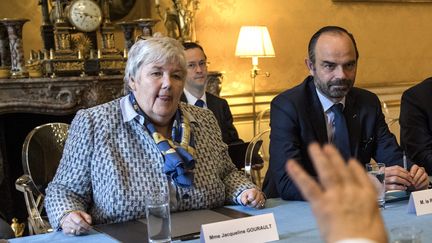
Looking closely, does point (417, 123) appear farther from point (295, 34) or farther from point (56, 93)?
point (295, 34)

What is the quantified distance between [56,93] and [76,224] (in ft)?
8.62

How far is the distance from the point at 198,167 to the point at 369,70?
4.38 metres

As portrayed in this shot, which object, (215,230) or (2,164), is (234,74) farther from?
(215,230)

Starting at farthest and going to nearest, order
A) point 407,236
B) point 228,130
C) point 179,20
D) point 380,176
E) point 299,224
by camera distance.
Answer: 1. point 179,20
2. point 228,130
3. point 380,176
4. point 299,224
5. point 407,236

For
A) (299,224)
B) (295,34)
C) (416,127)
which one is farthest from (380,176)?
(295,34)

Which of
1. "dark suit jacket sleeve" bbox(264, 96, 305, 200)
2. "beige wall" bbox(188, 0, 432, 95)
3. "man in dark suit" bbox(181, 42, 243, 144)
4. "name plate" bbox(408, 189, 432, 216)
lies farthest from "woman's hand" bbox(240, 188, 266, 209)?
"beige wall" bbox(188, 0, 432, 95)

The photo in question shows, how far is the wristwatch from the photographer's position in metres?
4.26

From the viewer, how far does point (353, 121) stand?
244cm

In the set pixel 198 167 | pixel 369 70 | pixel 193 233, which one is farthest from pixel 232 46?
pixel 193 233

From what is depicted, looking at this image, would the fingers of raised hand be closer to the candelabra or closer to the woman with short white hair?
the woman with short white hair

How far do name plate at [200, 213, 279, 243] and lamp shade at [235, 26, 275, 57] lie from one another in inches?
131

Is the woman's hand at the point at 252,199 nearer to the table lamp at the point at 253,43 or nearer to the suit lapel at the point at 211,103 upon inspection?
the suit lapel at the point at 211,103

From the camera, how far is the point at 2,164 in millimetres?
4281

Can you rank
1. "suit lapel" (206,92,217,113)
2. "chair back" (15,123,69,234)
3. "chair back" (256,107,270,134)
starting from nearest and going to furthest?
"chair back" (15,123,69,234) → "suit lapel" (206,92,217,113) → "chair back" (256,107,270,134)
